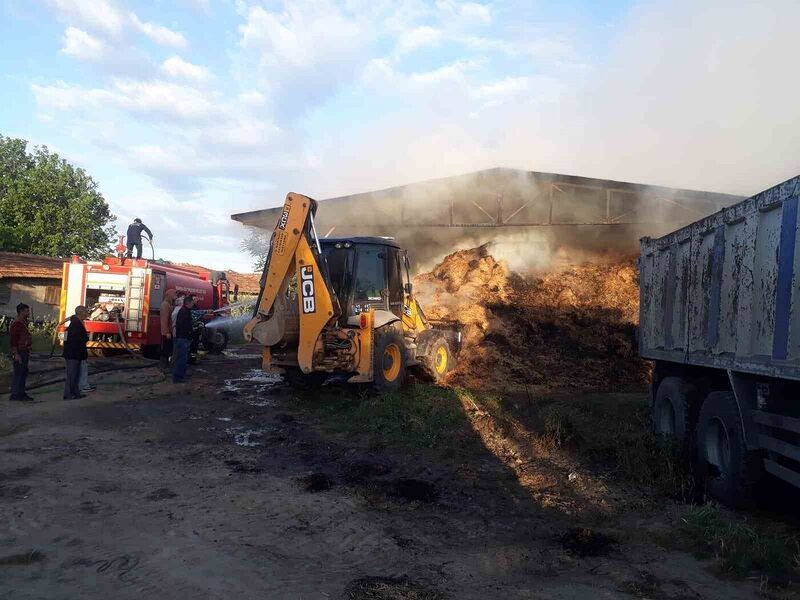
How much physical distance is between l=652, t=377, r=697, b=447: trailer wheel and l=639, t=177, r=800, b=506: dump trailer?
0.01 m

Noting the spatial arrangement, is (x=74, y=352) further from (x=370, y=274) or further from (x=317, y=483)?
(x=317, y=483)

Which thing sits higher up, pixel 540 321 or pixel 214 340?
pixel 540 321

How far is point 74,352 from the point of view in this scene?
1028 cm

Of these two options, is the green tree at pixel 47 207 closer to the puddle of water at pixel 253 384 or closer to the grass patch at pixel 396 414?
the puddle of water at pixel 253 384

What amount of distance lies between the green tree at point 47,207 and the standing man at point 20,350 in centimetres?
2322

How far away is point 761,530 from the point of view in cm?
510

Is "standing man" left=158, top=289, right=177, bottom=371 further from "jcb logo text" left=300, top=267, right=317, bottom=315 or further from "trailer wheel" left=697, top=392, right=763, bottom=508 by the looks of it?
"trailer wheel" left=697, top=392, right=763, bottom=508

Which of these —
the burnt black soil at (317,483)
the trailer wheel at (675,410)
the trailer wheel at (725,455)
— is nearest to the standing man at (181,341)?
the burnt black soil at (317,483)

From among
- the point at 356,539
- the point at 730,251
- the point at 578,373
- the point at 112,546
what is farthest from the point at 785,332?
the point at 578,373

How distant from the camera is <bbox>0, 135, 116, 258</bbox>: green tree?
2981cm

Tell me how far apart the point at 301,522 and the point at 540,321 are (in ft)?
35.0

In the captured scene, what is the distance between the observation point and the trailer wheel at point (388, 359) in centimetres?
1016

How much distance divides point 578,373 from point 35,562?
10782 millimetres

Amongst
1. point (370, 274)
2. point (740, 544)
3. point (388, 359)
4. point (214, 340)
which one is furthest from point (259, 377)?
point (740, 544)
